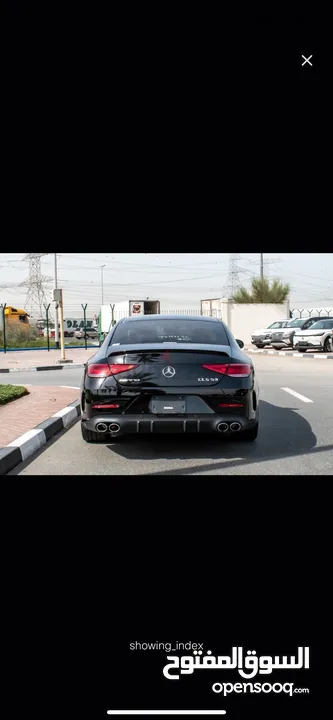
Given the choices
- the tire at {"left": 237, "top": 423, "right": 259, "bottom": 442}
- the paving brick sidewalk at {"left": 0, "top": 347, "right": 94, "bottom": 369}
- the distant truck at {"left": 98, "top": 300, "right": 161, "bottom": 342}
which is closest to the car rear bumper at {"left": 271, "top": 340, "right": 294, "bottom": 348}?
the distant truck at {"left": 98, "top": 300, "right": 161, "bottom": 342}

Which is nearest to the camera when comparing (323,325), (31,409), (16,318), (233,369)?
(233,369)

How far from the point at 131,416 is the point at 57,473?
837mm

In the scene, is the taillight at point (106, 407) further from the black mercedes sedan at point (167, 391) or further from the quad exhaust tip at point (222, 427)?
the quad exhaust tip at point (222, 427)

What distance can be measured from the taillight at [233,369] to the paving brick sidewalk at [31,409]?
89.6 inches

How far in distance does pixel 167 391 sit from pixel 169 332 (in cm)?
106

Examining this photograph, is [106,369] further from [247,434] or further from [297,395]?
[297,395]

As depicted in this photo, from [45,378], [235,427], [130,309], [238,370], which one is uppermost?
[130,309]

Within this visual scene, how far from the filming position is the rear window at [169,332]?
6524mm

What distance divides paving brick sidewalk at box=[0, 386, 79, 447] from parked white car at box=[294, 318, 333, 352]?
49.3 feet

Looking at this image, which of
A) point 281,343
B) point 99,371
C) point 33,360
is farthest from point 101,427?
point 281,343

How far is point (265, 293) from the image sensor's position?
150ft
